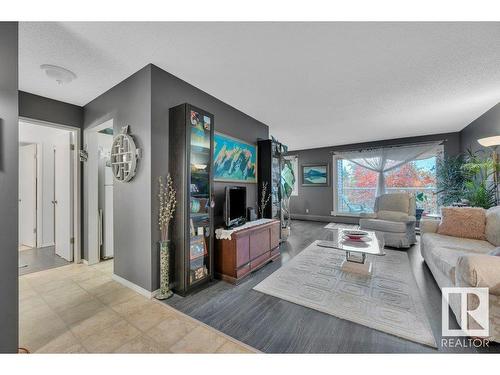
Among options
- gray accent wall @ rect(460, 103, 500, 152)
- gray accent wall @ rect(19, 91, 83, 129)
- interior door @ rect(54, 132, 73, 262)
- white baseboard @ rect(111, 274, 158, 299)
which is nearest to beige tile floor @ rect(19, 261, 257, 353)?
white baseboard @ rect(111, 274, 158, 299)

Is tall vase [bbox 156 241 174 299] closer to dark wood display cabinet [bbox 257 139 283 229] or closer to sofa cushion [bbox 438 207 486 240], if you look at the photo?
dark wood display cabinet [bbox 257 139 283 229]

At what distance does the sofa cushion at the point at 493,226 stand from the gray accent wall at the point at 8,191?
439 cm

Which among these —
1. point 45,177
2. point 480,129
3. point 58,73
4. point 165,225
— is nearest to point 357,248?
point 165,225

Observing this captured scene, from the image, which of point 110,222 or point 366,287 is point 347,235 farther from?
point 110,222

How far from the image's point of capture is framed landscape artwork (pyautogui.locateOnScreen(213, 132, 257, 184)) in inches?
119

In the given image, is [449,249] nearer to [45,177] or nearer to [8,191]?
[8,191]

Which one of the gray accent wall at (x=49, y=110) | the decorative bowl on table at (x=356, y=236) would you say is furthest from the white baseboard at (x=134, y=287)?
the decorative bowl on table at (x=356, y=236)

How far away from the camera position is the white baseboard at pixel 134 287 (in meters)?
2.13

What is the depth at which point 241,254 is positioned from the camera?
2.55 m

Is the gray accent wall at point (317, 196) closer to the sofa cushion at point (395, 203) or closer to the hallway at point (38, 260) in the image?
the sofa cushion at point (395, 203)

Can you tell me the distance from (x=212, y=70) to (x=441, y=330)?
3170mm

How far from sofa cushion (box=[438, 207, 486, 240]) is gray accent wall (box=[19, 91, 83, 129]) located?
219 inches

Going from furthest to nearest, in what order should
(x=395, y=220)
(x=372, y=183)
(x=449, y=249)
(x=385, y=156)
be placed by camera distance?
(x=372, y=183) → (x=385, y=156) → (x=395, y=220) → (x=449, y=249)

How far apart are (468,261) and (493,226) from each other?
1622mm
